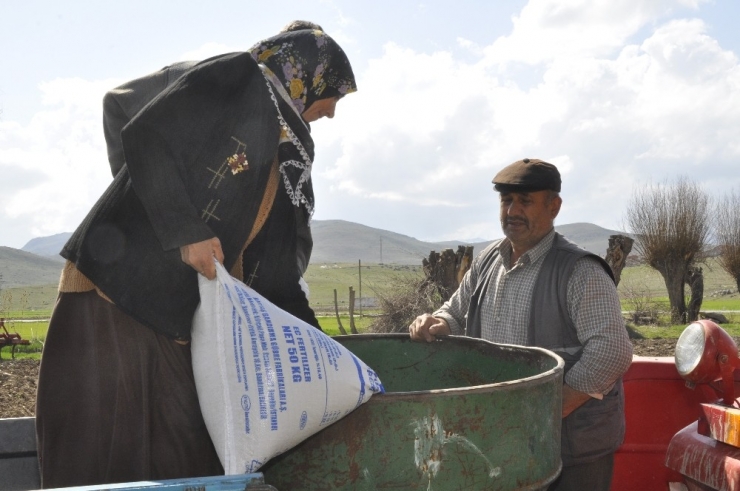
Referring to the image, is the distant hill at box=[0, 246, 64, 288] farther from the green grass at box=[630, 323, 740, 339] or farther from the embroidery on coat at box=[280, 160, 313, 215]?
the embroidery on coat at box=[280, 160, 313, 215]

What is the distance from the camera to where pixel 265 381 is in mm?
1539

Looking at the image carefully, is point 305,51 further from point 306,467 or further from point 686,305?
point 686,305

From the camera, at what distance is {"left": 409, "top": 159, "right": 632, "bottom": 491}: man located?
2576 mm

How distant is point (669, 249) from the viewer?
88.1 ft

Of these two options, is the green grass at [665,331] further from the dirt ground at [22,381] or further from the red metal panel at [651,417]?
the red metal panel at [651,417]

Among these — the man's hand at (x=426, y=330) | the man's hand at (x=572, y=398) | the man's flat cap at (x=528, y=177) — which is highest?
the man's flat cap at (x=528, y=177)

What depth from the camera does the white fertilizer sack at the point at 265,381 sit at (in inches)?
60.4

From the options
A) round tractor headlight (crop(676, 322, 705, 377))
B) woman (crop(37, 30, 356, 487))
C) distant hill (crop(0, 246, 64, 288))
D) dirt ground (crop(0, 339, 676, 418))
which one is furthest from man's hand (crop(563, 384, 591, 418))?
distant hill (crop(0, 246, 64, 288))

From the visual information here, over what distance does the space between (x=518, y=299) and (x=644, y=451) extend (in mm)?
909

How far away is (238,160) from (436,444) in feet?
2.98

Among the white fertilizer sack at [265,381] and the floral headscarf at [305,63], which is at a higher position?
the floral headscarf at [305,63]

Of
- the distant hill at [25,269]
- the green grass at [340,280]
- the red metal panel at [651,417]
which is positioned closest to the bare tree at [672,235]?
the red metal panel at [651,417]

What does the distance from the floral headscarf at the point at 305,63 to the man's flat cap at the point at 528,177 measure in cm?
95

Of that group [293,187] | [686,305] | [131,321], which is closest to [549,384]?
[293,187]
